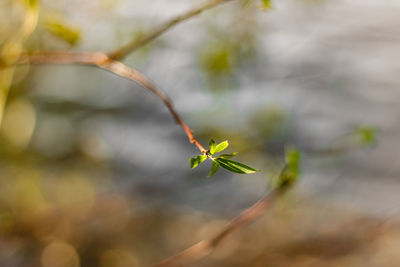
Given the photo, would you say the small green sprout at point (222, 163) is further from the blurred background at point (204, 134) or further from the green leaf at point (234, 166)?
the blurred background at point (204, 134)

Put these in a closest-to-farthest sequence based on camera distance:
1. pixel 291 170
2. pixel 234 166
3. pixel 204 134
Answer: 1. pixel 234 166
2. pixel 291 170
3. pixel 204 134

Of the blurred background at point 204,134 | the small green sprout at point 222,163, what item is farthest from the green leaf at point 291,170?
the blurred background at point 204,134

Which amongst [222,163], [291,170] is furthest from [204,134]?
[222,163]

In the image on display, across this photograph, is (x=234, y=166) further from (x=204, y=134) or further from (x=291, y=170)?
(x=204, y=134)

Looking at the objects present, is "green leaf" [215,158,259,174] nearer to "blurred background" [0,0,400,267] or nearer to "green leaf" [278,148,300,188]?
"green leaf" [278,148,300,188]

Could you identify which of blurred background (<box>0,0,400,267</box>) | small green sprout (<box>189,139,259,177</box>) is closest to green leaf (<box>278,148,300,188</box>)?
small green sprout (<box>189,139,259,177</box>)

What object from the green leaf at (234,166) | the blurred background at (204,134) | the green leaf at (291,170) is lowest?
the green leaf at (234,166)
